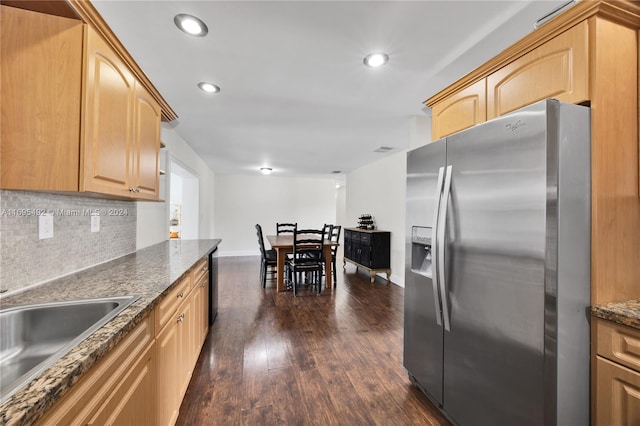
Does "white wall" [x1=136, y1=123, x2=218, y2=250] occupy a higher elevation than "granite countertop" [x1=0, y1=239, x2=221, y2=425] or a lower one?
higher

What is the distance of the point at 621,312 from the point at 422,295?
0.94 m

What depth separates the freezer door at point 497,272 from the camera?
1222 millimetres

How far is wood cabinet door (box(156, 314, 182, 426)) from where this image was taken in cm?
137

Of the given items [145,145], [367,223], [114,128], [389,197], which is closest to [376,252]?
[367,223]

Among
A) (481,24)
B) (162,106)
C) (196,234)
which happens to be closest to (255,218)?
(196,234)

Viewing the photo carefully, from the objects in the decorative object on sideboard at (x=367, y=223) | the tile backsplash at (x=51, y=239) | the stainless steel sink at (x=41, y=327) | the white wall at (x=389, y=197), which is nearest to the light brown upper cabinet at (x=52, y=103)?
the tile backsplash at (x=51, y=239)

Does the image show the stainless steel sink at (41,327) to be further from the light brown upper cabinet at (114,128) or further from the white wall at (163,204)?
the white wall at (163,204)

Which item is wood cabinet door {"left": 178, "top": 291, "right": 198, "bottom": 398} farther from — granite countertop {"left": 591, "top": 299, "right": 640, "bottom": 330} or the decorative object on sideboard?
the decorative object on sideboard

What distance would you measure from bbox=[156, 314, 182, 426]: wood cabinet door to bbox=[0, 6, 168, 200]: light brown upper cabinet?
31.7 inches

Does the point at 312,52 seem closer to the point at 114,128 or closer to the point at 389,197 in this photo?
the point at 114,128

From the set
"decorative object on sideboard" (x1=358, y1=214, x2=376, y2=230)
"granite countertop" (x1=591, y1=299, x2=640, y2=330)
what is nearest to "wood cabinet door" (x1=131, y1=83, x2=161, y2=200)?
"granite countertop" (x1=591, y1=299, x2=640, y2=330)

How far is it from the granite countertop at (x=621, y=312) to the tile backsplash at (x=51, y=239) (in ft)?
8.54

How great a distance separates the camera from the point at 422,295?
1.90 metres

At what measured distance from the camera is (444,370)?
5.65ft
